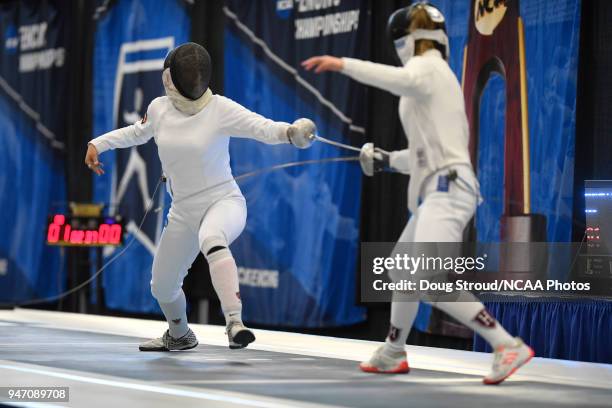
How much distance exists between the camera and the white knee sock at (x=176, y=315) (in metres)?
3.43

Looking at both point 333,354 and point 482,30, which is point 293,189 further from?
point 333,354

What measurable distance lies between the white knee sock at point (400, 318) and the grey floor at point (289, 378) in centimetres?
11

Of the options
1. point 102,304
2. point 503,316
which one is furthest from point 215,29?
point 503,316

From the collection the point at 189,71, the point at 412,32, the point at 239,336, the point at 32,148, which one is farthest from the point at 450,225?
the point at 32,148

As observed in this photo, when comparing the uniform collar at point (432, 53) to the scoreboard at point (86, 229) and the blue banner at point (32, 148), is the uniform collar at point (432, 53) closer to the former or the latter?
the scoreboard at point (86, 229)

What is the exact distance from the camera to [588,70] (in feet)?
16.4

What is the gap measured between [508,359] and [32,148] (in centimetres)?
669

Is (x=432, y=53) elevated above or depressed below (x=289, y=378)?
above

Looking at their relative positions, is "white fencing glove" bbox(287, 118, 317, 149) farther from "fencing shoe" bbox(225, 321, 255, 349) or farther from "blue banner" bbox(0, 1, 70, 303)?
"blue banner" bbox(0, 1, 70, 303)

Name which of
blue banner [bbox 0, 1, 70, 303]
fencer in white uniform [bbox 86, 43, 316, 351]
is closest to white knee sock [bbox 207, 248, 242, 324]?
fencer in white uniform [bbox 86, 43, 316, 351]

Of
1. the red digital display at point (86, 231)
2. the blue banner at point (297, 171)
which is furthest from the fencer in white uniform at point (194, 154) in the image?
the red digital display at point (86, 231)

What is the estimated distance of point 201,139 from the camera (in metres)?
3.20

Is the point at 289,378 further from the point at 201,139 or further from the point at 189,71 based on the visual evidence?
the point at 189,71

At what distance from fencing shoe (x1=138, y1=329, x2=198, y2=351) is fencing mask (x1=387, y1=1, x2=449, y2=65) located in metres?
1.42
